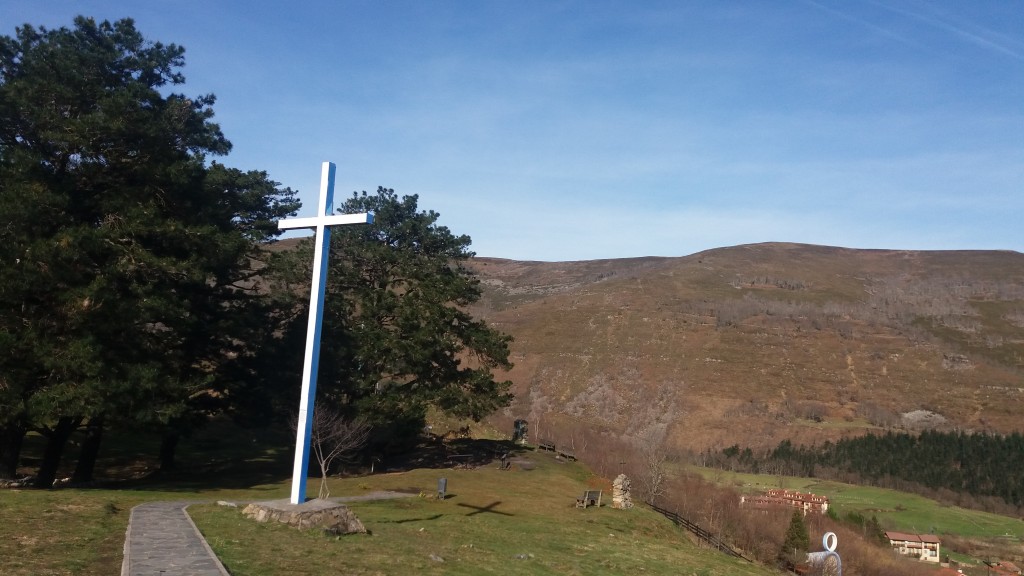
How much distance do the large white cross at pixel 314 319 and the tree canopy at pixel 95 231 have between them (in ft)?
22.2

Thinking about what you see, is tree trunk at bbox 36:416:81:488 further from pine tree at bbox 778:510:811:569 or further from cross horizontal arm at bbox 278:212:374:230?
pine tree at bbox 778:510:811:569

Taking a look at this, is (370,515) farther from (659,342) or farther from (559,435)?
(659,342)

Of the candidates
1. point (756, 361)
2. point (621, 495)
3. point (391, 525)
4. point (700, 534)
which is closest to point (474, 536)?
point (391, 525)

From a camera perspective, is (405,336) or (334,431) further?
(405,336)

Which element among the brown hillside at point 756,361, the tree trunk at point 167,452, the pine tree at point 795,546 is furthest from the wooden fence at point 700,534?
the brown hillside at point 756,361

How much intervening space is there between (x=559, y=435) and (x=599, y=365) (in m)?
46.7

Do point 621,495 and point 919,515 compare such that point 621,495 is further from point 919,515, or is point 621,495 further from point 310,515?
point 919,515

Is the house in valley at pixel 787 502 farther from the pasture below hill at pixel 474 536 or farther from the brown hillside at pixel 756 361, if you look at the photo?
the brown hillside at pixel 756 361

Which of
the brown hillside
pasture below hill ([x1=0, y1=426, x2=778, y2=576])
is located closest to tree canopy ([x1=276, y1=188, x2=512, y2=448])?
pasture below hill ([x1=0, y1=426, x2=778, y2=576])

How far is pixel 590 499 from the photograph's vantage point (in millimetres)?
23312

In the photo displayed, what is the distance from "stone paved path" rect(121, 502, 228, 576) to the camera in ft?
26.3

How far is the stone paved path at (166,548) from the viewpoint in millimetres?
8023

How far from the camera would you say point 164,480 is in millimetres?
23359

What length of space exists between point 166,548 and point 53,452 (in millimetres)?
12539
